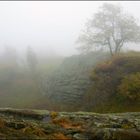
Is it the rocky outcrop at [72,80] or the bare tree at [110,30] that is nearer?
the rocky outcrop at [72,80]

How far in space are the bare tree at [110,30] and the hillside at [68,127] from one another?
27595 mm

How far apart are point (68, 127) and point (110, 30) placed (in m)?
33.2

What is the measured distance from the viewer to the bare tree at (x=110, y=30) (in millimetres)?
52406

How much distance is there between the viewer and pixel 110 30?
52500 mm

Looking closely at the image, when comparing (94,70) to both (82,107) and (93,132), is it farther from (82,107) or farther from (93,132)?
(93,132)

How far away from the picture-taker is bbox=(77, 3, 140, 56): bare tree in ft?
172

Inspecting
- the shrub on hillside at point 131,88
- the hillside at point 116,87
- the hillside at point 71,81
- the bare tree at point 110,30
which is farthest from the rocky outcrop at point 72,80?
the shrub on hillside at point 131,88

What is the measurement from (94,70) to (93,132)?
23881mm

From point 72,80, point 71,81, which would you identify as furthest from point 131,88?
point 72,80

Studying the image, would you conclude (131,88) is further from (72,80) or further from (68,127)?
(68,127)

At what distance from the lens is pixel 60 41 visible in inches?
4675

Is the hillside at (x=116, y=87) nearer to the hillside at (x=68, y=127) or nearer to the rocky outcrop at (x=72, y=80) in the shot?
the rocky outcrop at (x=72, y=80)

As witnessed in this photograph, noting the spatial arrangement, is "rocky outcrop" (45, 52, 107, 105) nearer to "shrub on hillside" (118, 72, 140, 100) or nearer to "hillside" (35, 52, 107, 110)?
"hillside" (35, 52, 107, 110)

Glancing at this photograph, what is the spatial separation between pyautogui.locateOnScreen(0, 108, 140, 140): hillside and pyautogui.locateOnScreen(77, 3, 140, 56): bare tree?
90.5ft
